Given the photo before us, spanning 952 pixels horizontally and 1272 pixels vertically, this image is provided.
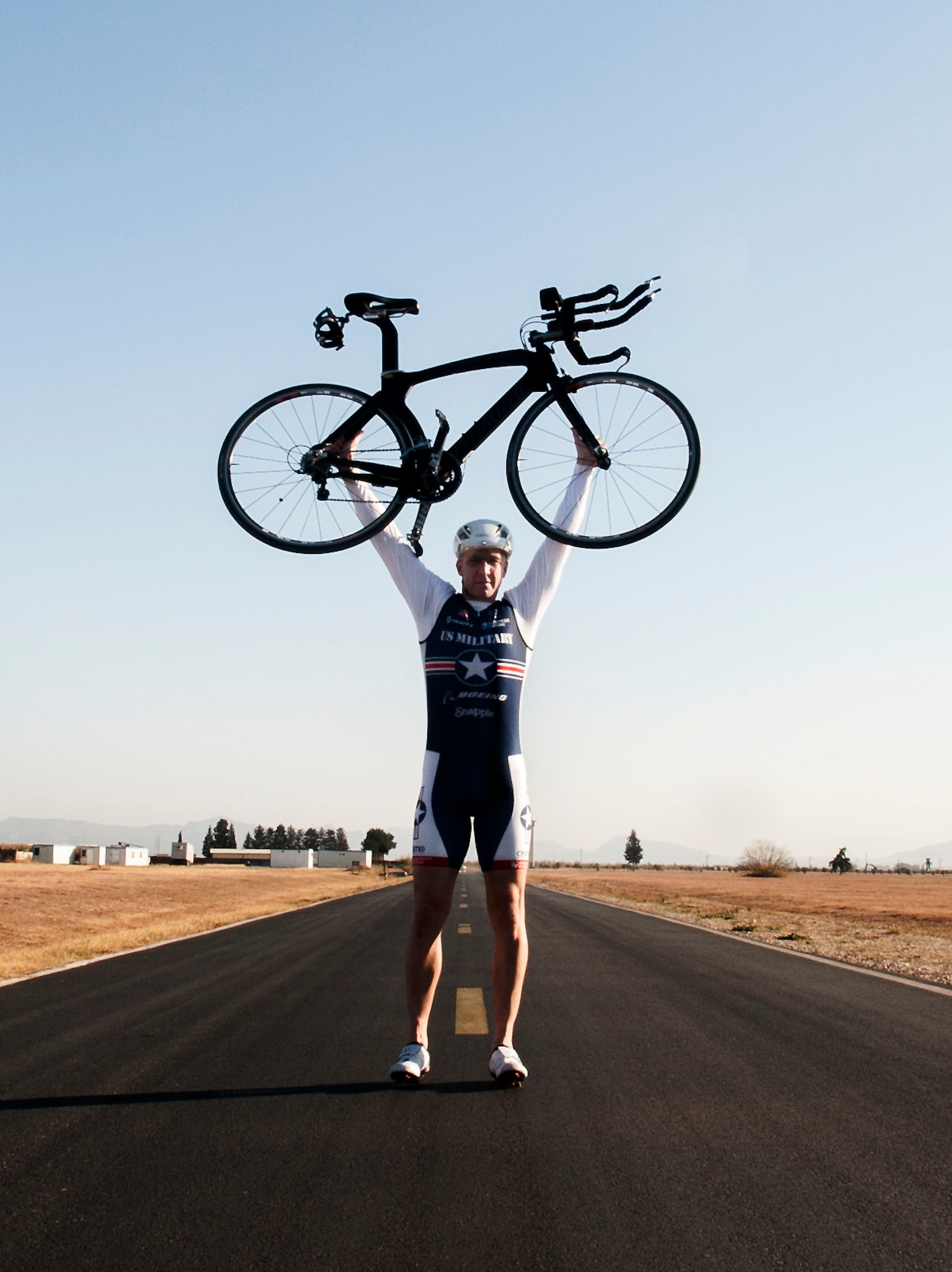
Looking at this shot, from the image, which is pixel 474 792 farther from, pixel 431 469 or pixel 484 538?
pixel 431 469

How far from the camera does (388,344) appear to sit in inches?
260

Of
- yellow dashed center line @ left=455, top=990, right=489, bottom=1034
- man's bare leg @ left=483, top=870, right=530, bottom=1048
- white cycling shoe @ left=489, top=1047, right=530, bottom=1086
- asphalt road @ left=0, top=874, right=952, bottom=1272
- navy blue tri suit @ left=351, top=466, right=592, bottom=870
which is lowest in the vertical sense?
yellow dashed center line @ left=455, top=990, right=489, bottom=1034

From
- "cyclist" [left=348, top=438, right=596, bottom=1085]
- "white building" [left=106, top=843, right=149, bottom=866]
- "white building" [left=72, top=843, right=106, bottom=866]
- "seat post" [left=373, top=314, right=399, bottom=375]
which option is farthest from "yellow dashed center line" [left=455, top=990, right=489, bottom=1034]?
"white building" [left=106, top=843, right=149, bottom=866]

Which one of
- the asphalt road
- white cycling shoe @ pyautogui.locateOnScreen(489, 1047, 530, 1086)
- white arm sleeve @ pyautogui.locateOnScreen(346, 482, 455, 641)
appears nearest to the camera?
the asphalt road

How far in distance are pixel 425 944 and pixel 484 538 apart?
7.09 feet

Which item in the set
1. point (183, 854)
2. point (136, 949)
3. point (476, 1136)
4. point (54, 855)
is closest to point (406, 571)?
point (476, 1136)

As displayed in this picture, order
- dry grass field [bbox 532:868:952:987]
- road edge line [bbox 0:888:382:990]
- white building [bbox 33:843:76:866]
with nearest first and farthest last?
road edge line [bbox 0:888:382:990], dry grass field [bbox 532:868:952:987], white building [bbox 33:843:76:866]

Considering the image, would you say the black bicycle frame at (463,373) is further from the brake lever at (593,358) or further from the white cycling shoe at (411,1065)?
the white cycling shoe at (411,1065)

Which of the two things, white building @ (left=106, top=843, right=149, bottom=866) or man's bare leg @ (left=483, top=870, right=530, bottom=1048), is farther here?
white building @ (left=106, top=843, right=149, bottom=866)

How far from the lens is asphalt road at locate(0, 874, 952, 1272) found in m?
3.00

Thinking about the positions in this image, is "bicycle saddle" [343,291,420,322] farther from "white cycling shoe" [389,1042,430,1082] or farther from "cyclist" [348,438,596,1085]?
"white cycling shoe" [389,1042,430,1082]

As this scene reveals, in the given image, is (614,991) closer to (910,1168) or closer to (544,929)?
(910,1168)

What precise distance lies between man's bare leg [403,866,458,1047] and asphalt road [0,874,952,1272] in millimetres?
348

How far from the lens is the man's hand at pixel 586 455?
20.6 ft
